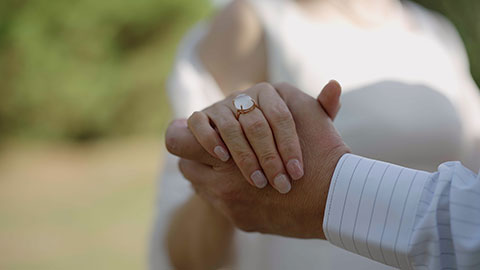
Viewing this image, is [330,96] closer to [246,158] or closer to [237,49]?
[246,158]

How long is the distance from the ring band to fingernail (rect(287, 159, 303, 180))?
0.17 metres

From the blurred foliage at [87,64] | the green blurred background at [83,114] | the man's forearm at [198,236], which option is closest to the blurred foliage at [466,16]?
the green blurred background at [83,114]

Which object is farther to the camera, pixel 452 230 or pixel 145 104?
pixel 145 104

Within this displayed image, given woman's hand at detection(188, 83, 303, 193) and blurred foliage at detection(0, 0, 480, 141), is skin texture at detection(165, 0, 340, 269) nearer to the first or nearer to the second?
woman's hand at detection(188, 83, 303, 193)

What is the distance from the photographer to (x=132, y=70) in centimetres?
956

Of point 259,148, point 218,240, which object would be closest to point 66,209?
point 218,240

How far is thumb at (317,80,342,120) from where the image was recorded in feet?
4.42

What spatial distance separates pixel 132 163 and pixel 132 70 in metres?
1.69

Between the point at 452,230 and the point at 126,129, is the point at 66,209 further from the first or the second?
the point at 452,230

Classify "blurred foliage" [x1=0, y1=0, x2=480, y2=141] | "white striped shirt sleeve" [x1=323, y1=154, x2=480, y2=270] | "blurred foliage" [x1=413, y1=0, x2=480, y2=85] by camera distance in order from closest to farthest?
"white striped shirt sleeve" [x1=323, y1=154, x2=480, y2=270], "blurred foliage" [x1=413, y1=0, x2=480, y2=85], "blurred foliage" [x1=0, y1=0, x2=480, y2=141]

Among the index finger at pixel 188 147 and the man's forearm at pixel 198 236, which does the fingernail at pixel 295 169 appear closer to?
the index finger at pixel 188 147

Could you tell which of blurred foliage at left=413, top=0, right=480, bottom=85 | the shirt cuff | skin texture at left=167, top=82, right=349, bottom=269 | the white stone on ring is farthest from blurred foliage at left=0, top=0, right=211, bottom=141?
the shirt cuff

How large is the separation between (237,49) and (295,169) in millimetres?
614

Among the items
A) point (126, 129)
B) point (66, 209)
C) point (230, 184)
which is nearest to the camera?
point (230, 184)
